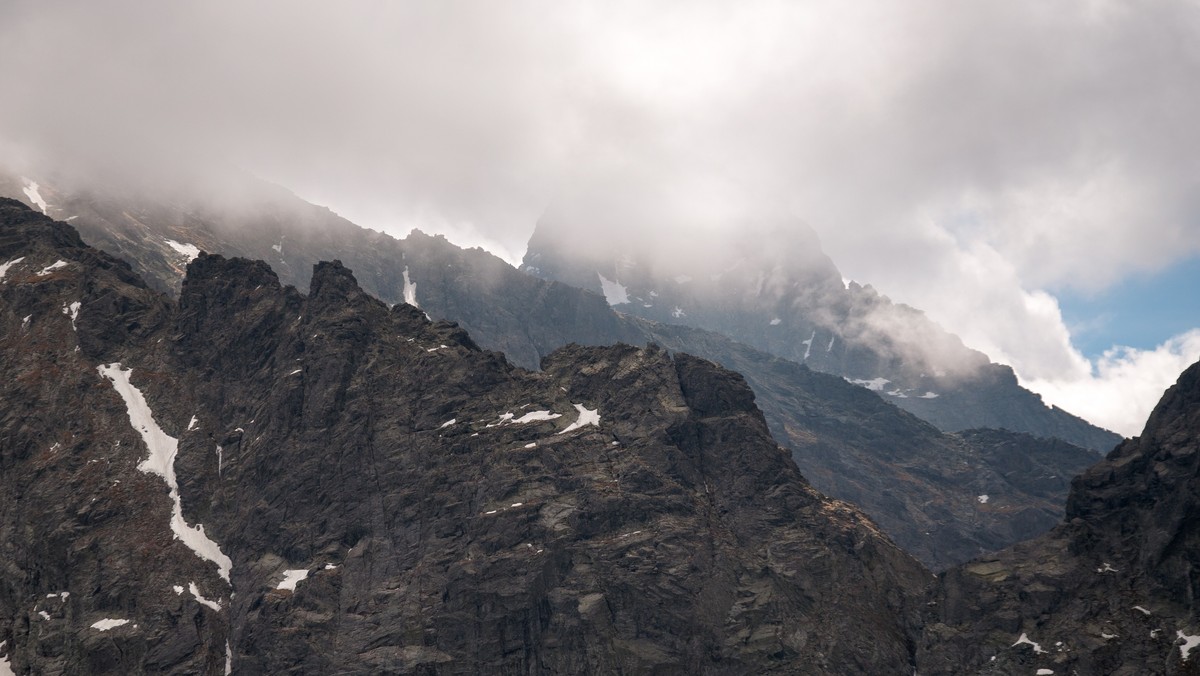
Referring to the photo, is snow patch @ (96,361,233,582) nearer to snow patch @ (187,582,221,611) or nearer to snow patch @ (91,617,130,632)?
snow patch @ (187,582,221,611)

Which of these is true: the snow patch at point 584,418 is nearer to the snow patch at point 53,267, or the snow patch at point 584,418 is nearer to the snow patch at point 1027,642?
the snow patch at point 1027,642

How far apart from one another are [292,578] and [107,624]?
1014 inches

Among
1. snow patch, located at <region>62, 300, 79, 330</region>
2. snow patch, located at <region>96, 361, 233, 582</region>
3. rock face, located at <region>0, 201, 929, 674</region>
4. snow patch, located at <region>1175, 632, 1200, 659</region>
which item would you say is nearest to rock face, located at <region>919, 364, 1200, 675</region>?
snow patch, located at <region>1175, 632, 1200, 659</region>

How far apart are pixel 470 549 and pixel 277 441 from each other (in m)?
43.7

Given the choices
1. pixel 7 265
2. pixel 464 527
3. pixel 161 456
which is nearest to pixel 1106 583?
pixel 464 527

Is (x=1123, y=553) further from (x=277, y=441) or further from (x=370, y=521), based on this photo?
(x=277, y=441)

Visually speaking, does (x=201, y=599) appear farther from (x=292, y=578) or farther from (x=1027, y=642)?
(x=1027, y=642)

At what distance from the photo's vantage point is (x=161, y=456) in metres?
168

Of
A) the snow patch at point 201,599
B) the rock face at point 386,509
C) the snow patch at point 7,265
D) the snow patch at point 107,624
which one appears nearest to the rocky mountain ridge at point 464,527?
the rock face at point 386,509

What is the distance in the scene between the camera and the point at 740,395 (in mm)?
176375

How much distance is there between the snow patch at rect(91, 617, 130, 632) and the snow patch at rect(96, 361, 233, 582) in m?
15.9

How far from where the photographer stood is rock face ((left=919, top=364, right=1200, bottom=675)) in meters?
119

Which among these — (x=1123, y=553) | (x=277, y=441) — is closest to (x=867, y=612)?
(x=1123, y=553)

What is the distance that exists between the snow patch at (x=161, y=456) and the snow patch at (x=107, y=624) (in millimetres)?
15917
